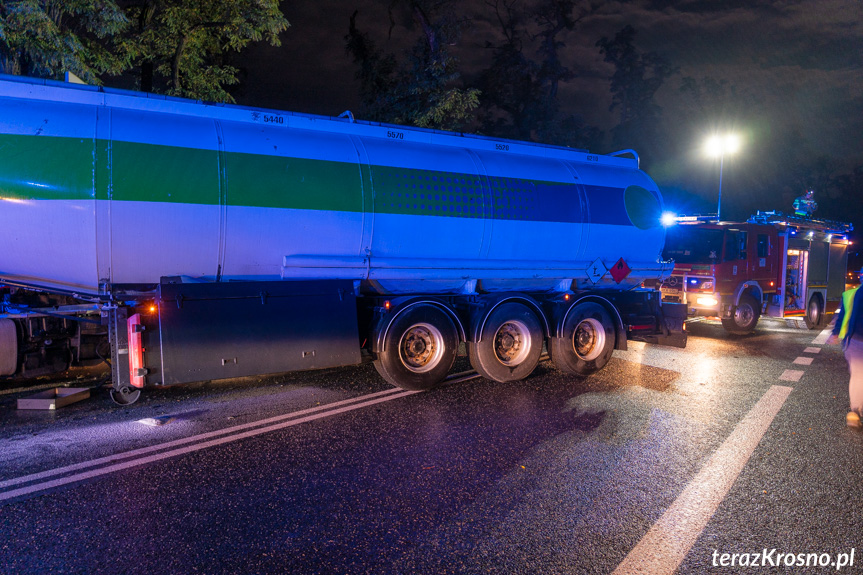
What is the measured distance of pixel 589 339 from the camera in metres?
8.77

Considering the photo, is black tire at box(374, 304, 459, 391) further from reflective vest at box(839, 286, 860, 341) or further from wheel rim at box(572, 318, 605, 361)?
reflective vest at box(839, 286, 860, 341)

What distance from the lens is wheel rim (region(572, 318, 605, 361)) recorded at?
8.63 meters

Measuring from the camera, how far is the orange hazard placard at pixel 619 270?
9109 mm

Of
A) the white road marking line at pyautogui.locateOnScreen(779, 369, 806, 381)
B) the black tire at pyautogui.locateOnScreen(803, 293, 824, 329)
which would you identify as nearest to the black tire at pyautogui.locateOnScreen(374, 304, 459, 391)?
the white road marking line at pyautogui.locateOnScreen(779, 369, 806, 381)

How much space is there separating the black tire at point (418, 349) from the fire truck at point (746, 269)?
6241 mm

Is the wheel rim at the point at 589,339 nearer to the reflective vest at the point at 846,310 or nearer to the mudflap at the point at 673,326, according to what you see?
the mudflap at the point at 673,326

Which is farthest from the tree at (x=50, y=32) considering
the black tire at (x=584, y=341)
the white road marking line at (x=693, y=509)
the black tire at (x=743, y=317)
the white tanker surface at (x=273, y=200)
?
the black tire at (x=743, y=317)

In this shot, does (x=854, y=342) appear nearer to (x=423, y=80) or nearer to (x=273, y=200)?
(x=273, y=200)

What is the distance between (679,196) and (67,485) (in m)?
46.7

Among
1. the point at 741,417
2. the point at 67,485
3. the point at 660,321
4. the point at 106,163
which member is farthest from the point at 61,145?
the point at 660,321

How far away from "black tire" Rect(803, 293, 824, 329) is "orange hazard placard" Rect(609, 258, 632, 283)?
936cm

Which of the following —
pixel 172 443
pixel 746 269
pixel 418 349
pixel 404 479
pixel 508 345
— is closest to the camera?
pixel 404 479

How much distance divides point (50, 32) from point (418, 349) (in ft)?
26.6

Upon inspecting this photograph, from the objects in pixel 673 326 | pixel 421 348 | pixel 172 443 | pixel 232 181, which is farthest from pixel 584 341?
pixel 172 443
